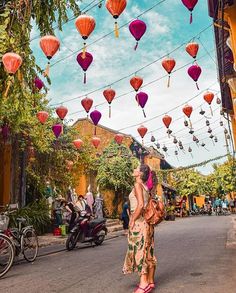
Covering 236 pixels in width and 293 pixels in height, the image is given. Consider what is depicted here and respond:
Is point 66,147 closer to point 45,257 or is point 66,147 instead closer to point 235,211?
point 45,257

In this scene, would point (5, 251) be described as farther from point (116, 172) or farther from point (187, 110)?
point (116, 172)

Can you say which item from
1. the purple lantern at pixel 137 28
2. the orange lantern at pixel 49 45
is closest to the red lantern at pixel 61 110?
the orange lantern at pixel 49 45

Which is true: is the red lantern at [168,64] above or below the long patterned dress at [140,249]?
above

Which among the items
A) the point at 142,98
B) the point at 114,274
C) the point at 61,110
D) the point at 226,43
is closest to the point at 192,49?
the point at 226,43

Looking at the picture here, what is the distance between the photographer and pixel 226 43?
8.19 m

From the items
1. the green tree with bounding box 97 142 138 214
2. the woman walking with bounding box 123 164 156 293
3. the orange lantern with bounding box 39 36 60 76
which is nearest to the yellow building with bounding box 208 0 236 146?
the orange lantern with bounding box 39 36 60 76

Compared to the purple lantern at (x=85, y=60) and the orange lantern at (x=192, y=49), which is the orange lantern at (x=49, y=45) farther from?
the orange lantern at (x=192, y=49)

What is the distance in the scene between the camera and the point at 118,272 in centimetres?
579

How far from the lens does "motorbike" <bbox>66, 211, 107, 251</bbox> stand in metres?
→ 9.37

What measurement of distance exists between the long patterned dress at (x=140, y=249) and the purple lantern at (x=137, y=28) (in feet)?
11.3

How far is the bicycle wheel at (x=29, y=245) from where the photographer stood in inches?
285

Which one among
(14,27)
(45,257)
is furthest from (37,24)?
(45,257)

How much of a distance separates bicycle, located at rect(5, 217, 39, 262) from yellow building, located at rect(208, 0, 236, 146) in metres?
5.77

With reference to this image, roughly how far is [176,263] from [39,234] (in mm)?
8074
